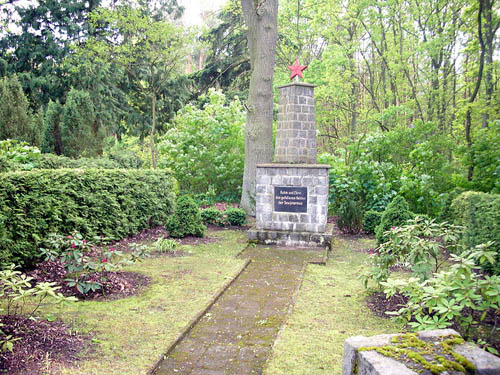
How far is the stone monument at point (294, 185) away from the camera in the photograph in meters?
9.74

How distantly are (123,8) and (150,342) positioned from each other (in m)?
19.8

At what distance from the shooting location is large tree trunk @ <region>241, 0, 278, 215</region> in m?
12.9

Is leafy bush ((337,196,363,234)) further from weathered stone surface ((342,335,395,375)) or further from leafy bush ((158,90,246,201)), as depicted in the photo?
weathered stone surface ((342,335,395,375))

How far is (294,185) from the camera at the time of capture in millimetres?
9891

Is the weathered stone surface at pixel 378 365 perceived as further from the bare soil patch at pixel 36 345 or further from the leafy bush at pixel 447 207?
the leafy bush at pixel 447 207

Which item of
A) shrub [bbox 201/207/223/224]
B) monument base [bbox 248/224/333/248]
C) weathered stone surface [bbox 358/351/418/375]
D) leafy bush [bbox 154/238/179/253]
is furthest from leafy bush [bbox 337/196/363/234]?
weathered stone surface [bbox 358/351/418/375]

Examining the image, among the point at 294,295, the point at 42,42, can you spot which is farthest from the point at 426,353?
the point at 42,42

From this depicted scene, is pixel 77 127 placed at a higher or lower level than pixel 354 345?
Result: higher

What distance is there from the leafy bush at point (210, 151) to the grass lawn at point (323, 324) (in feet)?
29.4

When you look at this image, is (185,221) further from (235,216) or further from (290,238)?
(290,238)

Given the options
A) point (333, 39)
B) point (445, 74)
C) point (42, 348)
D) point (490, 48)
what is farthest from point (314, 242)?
point (333, 39)

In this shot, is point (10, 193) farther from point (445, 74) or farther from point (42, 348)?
point (445, 74)

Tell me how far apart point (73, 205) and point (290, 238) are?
5050 mm

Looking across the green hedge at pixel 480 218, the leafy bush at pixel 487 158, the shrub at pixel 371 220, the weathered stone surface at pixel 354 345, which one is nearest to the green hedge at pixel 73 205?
the weathered stone surface at pixel 354 345
